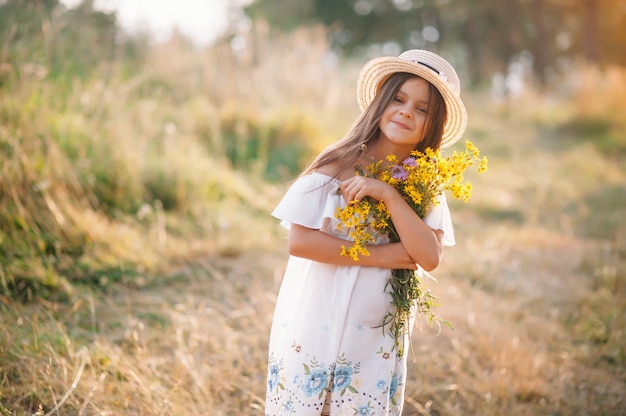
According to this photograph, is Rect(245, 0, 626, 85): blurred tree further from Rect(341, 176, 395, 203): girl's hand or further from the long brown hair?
Rect(341, 176, 395, 203): girl's hand

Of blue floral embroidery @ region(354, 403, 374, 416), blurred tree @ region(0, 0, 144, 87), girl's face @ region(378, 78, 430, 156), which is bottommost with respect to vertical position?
blue floral embroidery @ region(354, 403, 374, 416)

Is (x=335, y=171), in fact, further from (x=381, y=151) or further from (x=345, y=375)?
(x=345, y=375)

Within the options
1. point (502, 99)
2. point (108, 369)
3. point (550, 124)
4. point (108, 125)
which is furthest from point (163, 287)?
point (502, 99)

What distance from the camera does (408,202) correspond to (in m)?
1.98

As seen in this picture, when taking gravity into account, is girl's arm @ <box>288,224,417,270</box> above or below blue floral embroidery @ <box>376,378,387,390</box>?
above

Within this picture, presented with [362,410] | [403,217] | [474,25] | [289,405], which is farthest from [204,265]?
[474,25]

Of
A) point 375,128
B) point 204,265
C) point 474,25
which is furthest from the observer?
point 474,25

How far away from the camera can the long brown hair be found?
204 cm

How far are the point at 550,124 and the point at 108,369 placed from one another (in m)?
11.7

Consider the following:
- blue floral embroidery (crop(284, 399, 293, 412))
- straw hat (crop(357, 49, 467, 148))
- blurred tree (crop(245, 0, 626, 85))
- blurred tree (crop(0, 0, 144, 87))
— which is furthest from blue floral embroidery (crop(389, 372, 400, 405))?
blurred tree (crop(245, 0, 626, 85))

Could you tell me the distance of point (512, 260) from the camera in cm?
487

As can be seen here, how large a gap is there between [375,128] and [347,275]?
55 centimetres

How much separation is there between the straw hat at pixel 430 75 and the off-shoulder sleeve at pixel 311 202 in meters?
0.45

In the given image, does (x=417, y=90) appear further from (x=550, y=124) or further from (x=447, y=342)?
(x=550, y=124)
